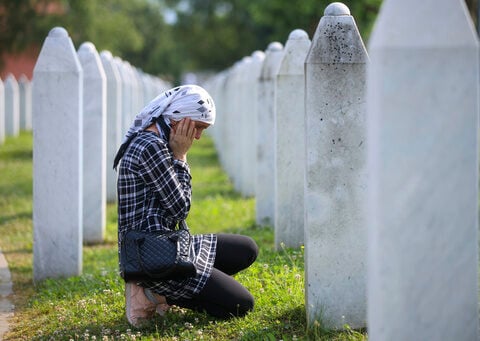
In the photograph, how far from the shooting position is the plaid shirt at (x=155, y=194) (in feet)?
17.9

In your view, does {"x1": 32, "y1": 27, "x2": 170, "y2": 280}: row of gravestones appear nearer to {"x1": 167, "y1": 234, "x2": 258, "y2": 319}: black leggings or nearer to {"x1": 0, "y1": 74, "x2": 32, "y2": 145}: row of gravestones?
{"x1": 167, "y1": 234, "x2": 258, "y2": 319}: black leggings

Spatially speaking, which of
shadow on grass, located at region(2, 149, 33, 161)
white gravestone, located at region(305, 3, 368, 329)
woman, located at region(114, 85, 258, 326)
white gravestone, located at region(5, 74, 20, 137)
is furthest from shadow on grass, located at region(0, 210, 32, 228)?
white gravestone, located at region(5, 74, 20, 137)

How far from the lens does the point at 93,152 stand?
9609 mm

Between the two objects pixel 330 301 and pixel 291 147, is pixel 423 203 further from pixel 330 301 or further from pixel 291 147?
pixel 291 147

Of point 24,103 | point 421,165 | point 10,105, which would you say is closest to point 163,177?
point 421,165

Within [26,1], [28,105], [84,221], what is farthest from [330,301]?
[26,1]

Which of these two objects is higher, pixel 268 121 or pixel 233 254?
pixel 268 121

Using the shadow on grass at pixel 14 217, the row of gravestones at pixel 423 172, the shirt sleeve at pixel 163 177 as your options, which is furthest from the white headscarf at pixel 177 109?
the shadow on grass at pixel 14 217

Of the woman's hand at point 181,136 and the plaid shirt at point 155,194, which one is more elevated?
the woman's hand at point 181,136

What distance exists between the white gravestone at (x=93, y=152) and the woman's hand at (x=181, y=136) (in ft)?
13.3

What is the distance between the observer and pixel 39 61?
7457 mm

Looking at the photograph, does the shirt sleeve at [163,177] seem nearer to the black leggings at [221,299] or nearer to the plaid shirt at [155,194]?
the plaid shirt at [155,194]

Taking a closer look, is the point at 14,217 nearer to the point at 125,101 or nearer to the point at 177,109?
the point at 125,101

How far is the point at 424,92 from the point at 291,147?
4.05 m
